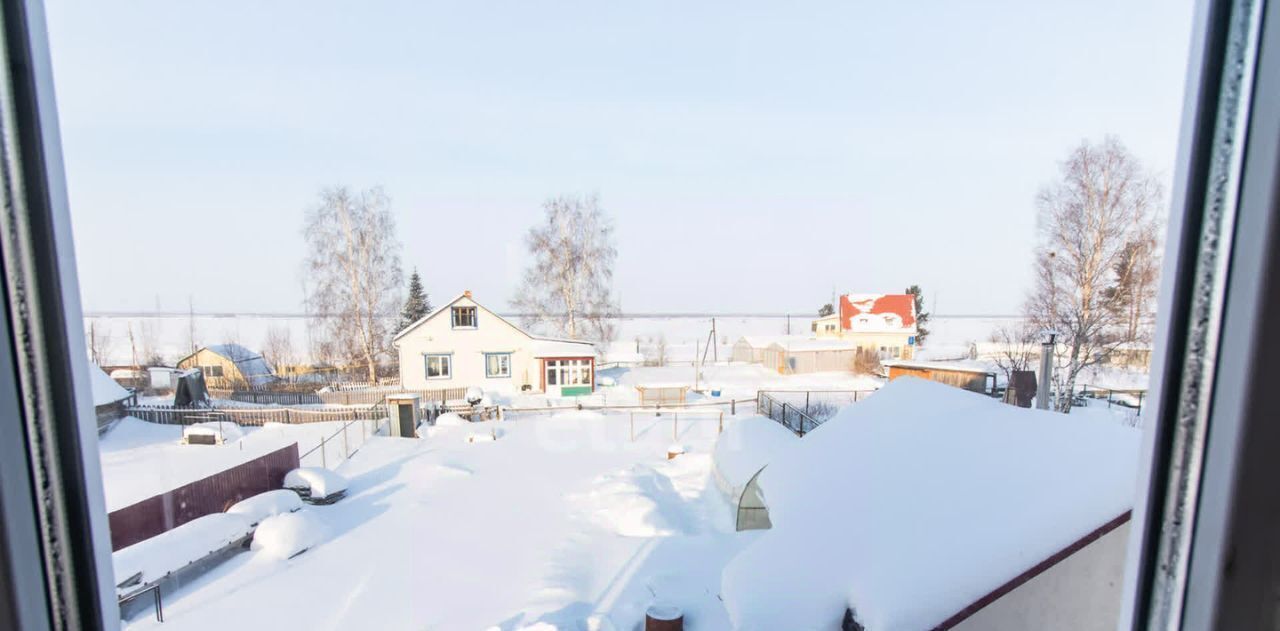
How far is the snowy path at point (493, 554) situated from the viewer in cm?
450

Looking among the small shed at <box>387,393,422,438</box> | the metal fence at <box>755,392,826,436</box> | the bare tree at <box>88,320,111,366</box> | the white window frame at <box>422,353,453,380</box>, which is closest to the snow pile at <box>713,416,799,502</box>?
the metal fence at <box>755,392,826,436</box>

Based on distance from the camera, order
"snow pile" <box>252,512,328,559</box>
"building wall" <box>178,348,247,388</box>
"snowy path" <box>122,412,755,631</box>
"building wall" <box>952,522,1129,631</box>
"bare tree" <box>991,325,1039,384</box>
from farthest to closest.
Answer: "building wall" <box>178,348,247,388</box> < "bare tree" <box>991,325,1039,384</box> < "snow pile" <box>252,512,328,559</box> < "snowy path" <box>122,412,755,631</box> < "building wall" <box>952,522,1129,631</box>

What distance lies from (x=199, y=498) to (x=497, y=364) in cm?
1088

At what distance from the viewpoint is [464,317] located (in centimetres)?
1709

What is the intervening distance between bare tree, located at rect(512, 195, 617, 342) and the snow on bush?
7.26 metres

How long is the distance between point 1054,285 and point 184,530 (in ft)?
42.0

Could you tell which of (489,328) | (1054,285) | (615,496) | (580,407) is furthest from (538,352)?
(1054,285)

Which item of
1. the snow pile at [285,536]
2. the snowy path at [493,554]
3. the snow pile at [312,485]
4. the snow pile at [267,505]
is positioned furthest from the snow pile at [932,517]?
the snow pile at [312,485]

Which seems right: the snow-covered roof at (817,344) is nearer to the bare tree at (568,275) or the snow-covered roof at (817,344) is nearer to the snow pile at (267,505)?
the bare tree at (568,275)

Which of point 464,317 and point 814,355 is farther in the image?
point 814,355

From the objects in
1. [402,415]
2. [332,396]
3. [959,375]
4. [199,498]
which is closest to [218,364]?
[332,396]

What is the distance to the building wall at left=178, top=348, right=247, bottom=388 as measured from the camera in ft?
Answer: 55.2

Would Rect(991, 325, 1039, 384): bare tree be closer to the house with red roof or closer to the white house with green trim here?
the house with red roof

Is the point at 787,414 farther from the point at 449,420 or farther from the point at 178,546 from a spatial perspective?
the point at 178,546
